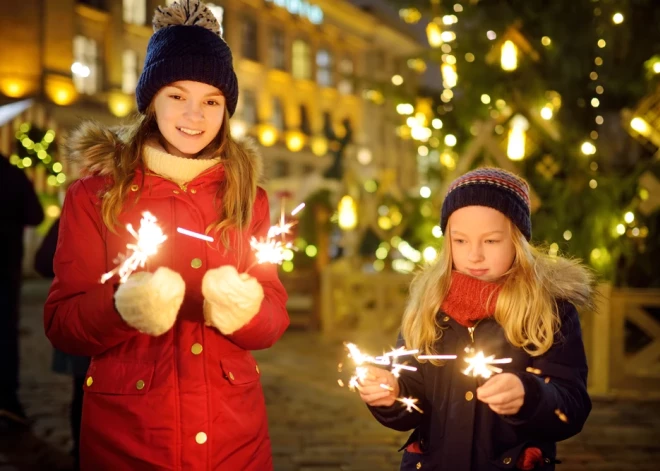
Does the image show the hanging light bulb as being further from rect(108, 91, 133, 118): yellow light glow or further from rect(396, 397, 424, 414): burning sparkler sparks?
rect(108, 91, 133, 118): yellow light glow

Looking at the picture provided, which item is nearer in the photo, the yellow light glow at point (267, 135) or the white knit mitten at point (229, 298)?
the white knit mitten at point (229, 298)

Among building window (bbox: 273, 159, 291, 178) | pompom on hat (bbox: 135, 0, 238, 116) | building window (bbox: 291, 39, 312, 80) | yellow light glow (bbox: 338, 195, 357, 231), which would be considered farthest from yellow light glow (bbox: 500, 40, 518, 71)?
building window (bbox: 291, 39, 312, 80)

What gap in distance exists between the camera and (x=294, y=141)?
38031 mm

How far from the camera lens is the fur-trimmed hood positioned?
7.27ft

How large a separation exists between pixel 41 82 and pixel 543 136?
69.1ft

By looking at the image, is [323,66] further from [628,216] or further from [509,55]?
[628,216]

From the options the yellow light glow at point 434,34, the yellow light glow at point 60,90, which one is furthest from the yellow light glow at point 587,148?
the yellow light glow at point 60,90

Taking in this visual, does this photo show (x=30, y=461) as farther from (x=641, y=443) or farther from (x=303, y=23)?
(x=303, y=23)

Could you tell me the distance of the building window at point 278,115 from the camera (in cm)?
3750

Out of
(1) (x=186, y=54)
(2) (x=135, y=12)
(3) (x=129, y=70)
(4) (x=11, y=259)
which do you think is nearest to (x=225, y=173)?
(1) (x=186, y=54)

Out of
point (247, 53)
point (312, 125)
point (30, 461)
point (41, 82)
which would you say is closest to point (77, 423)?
point (30, 461)

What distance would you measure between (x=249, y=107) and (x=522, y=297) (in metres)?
34.6

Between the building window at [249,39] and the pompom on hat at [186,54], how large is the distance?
3370cm

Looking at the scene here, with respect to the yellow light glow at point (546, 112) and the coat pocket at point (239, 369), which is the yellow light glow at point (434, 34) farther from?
the coat pocket at point (239, 369)
